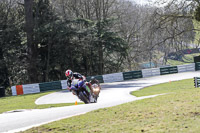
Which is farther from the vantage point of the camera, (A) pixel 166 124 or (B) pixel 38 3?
(B) pixel 38 3

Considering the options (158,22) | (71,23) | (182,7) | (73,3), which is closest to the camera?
(182,7)

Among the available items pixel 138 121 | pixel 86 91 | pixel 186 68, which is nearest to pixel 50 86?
pixel 186 68

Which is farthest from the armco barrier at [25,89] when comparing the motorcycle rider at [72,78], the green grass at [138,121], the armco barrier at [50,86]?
the green grass at [138,121]

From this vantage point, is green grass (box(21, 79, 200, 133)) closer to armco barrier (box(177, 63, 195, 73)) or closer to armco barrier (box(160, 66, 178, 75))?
armco barrier (box(160, 66, 178, 75))

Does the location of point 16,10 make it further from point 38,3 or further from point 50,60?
point 50,60

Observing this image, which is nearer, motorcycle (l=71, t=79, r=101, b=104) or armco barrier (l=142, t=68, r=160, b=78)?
motorcycle (l=71, t=79, r=101, b=104)

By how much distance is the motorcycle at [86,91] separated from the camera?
570 inches

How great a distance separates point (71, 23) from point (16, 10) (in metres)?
8.44

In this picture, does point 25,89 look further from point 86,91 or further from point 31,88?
point 86,91

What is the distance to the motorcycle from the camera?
47.5 feet

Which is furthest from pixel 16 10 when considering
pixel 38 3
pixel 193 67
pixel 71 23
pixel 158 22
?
pixel 193 67

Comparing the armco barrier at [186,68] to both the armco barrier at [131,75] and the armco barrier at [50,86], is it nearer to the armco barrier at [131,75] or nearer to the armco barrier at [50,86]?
the armco barrier at [131,75]

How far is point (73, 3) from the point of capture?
46.8 meters

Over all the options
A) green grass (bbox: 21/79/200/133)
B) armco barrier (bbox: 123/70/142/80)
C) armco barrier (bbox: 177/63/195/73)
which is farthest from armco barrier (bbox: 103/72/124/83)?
green grass (bbox: 21/79/200/133)
